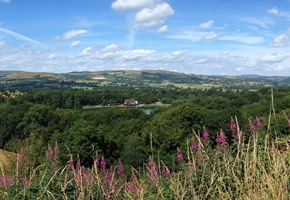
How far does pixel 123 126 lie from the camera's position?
2584 inches

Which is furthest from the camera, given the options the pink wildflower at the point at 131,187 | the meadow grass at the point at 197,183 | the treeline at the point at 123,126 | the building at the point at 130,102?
the building at the point at 130,102

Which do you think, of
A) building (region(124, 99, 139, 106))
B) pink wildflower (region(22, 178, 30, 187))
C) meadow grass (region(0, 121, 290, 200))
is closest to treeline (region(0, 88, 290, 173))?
meadow grass (region(0, 121, 290, 200))

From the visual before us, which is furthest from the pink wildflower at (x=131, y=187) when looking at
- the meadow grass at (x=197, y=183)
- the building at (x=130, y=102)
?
the building at (x=130, y=102)

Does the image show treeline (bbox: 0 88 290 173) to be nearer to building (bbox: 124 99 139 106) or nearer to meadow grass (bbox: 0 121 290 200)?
meadow grass (bbox: 0 121 290 200)

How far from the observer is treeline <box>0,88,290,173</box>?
38.0 metres

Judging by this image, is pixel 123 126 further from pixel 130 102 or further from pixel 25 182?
pixel 130 102

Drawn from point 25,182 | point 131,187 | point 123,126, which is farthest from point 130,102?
point 25,182

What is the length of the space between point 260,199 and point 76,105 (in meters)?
146

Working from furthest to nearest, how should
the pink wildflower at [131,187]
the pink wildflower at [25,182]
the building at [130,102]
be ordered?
1. the building at [130,102]
2. the pink wildflower at [131,187]
3. the pink wildflower at [25,182]

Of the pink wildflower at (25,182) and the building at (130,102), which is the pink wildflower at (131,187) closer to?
the pink wildflower at (25,182)

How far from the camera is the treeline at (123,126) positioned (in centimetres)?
3805

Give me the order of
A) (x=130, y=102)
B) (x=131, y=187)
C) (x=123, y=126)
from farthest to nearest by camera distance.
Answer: (x=130, y=102) < (x=123, y=126) < (x=131, y=187)

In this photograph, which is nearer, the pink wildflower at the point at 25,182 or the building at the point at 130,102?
the pink wildflower at the point at 25,182

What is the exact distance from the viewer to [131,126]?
62.9 m
